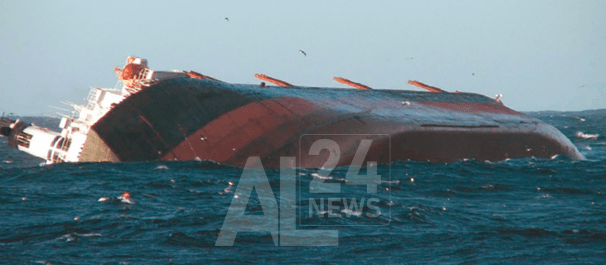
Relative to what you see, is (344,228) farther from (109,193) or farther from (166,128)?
(166,128)

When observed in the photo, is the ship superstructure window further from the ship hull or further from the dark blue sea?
the dark blue sea

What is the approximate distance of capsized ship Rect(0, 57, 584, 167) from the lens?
88.3 feet

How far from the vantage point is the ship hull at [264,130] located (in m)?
26.7

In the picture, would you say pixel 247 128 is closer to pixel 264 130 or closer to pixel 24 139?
pixel 264 130

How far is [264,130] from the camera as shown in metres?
27.0

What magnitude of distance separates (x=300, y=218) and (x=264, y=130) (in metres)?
9.88

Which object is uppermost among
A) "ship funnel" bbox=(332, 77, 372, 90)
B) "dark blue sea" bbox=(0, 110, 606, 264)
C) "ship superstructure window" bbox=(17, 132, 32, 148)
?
"ship funnel" bbox=(332, 77, 372, 90)

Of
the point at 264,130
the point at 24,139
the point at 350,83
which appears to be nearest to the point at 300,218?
the point at 264,130

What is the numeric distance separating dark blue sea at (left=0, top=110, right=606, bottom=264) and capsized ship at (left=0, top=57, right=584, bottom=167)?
1.29m

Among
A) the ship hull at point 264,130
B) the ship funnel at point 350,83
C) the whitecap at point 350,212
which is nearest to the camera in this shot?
the whitecap at point 350,212

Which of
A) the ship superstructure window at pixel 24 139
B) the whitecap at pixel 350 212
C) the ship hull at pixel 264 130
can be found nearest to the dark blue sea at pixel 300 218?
the whitecap at pixel 350 212

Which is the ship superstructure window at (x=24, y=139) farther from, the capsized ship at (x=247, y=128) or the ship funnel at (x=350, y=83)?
the ship funnel at (x=350, y=83)

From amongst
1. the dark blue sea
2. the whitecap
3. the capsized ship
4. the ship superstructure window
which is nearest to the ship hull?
the capsized ship

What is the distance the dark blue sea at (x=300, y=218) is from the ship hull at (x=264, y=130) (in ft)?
3.65
